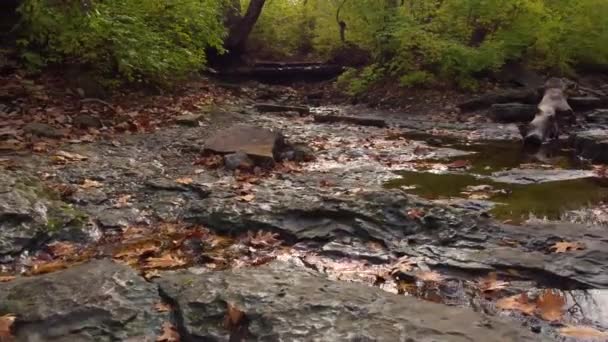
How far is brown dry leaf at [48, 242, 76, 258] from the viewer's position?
3.83 m

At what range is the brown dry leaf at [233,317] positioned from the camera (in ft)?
8.60

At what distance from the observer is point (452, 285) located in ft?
10.9

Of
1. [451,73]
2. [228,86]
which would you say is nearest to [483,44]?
[451,73]

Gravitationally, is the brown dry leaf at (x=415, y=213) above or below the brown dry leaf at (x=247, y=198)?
above

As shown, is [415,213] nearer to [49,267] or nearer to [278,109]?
[49,267]

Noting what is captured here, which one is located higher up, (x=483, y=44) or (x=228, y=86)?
(x=483, y=44)

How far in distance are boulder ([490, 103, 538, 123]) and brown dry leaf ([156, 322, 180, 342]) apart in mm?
10482

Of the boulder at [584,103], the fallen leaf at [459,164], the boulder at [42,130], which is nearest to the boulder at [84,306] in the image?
the boulder at [42,130]

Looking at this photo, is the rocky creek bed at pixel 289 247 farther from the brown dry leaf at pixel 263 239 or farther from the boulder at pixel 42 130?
the boulder at pixel 42 130

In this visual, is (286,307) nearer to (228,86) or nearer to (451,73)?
(451,73)

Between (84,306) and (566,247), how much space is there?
3.03 m

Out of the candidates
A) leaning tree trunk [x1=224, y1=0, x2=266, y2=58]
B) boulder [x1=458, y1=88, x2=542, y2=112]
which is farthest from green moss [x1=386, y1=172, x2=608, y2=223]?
leaning tree trunk [x1=224, y1=0, x2=266, y2=58]

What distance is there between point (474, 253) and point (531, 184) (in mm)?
2469

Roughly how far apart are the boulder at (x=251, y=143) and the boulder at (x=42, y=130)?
1813 mm
